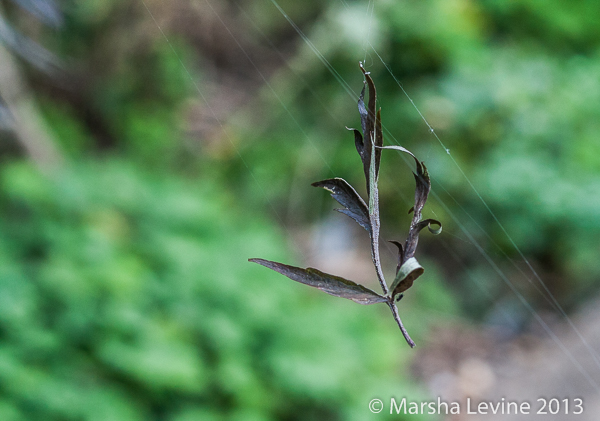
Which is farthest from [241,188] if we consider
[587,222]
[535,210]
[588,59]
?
[588,59]

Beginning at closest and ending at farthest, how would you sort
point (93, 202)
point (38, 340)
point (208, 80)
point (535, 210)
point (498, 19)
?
point (38, 340), point (93, 202), point (535, 210), point (498, 19), point (208, 80)

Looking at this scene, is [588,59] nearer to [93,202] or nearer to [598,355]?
[598,355]

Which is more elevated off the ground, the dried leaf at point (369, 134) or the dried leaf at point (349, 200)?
the dried leaf at point (369, 134)

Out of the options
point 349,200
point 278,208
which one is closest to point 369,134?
point 349,200

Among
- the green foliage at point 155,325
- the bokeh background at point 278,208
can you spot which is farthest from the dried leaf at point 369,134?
the green foliage at point 155,325

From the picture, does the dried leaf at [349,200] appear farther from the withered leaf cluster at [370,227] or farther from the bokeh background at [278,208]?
the bokeh background at [278,208]

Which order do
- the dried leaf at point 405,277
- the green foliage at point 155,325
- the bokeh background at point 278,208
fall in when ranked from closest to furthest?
1. the dried leaf at point 405,277
2. the green foliage at point 155,325
3. the bokeh background at point 278,208

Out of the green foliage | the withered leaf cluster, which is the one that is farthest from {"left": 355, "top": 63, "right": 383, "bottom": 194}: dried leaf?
the green foliage
